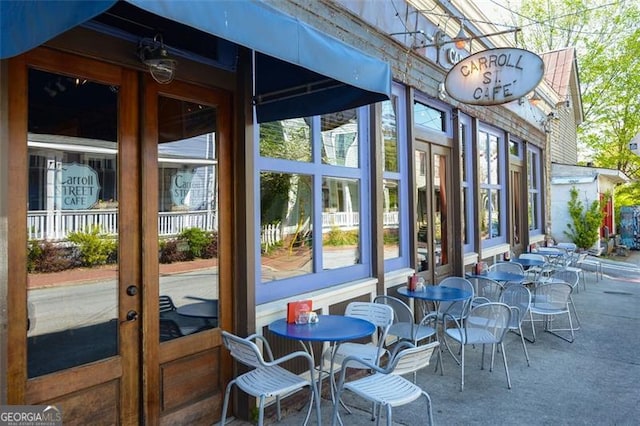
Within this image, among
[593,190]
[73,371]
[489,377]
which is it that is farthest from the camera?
[593,190]

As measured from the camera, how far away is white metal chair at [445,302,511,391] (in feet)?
12.9

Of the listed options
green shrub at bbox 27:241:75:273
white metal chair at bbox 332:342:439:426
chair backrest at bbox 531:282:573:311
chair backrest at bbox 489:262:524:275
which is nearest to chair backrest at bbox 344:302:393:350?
white metal chair at bbox 332:342:439:426

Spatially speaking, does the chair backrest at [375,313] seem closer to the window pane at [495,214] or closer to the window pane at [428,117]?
the window pane at [428,117]

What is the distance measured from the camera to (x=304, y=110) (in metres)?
3.38

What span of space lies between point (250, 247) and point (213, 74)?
1277 mm

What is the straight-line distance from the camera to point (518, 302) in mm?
4656

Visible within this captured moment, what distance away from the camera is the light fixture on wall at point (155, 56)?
8.80ft

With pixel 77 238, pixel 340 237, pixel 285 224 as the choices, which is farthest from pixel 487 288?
pixel 77 238

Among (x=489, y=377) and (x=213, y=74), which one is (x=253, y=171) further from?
(x=489, y=377)

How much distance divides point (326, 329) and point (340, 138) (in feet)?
7.14

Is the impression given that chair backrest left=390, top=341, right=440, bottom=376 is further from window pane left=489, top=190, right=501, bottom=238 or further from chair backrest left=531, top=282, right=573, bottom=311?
window pane left=489, top=190, right=501, bottom=238

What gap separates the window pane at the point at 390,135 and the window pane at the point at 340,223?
0.73m

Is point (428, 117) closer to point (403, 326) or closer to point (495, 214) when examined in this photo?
point (403, 326)

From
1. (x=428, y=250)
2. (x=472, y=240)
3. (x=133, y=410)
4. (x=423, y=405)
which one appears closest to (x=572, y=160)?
(x=472, y=240)
